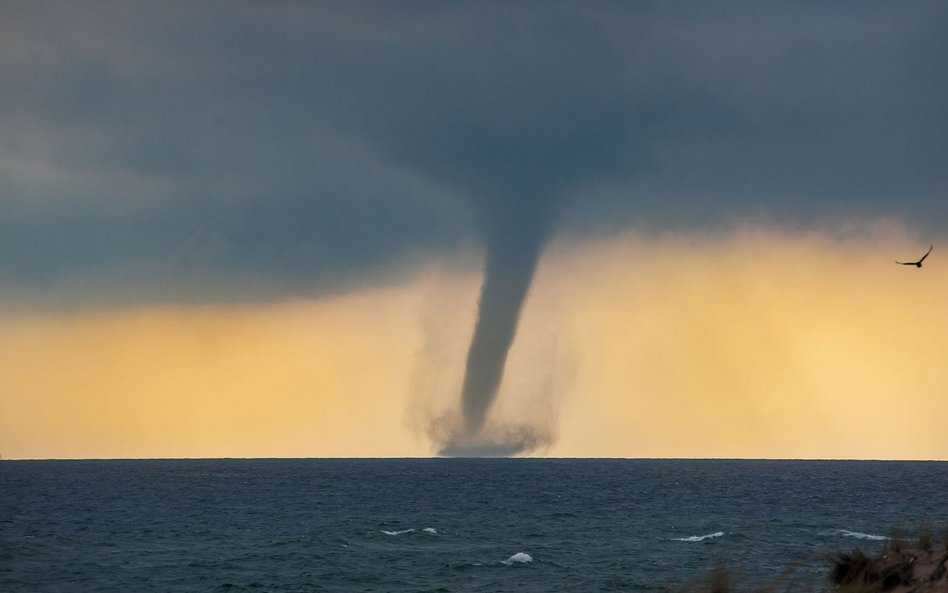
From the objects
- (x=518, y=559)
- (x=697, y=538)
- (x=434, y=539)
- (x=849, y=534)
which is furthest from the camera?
(x=434, y=539)

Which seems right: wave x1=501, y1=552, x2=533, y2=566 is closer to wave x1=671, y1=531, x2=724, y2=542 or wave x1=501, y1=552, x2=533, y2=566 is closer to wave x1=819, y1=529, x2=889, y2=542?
wave x1=671, y1=531, x2=724, y2=542

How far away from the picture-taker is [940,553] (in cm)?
1978

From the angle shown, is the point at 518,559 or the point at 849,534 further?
the point at 849,534

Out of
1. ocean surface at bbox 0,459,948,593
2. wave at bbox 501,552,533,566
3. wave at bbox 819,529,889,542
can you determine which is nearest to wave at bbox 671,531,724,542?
ocean surface at bbox 0,459,948,593

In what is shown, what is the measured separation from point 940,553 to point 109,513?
339 ft

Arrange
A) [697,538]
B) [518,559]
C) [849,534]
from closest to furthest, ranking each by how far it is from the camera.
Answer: [518,559] → [849,534] → [697,538]

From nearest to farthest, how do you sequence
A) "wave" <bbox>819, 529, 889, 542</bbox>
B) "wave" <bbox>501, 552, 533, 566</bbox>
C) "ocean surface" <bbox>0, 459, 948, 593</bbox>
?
"ocean surface" <bbox>0, 459, 948, 593</bbox> < "wave" <bbox>501, 552, 533, 566</bbox> < "wave" <bbox>819, 529, 889, 542</bbox>

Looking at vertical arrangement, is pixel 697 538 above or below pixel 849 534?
below

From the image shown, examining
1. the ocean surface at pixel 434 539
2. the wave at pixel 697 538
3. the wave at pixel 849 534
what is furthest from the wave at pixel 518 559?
the wave at pixel 849 534

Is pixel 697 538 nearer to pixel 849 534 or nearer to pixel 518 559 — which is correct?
pixel 849 534

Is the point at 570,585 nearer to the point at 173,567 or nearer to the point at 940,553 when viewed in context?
the point at 173,567

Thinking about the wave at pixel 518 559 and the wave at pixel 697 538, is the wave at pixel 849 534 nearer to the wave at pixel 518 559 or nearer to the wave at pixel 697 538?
the wave at pixel 697 538

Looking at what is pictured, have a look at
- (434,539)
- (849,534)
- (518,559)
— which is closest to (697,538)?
(849,534)

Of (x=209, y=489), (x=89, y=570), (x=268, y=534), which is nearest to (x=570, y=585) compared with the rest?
(x=89, y=570)
